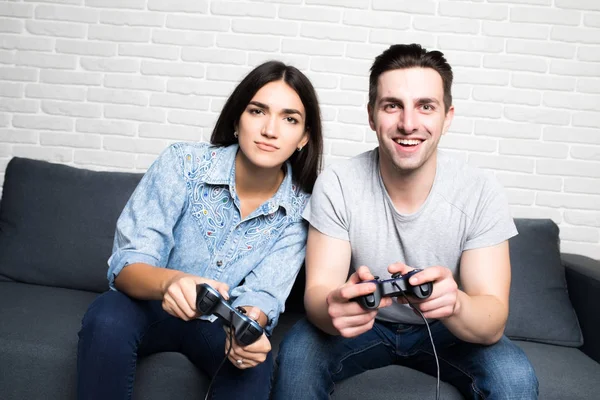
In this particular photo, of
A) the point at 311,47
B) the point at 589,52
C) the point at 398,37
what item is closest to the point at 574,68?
the point at 589,52

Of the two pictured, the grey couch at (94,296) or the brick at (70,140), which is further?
the brick at (70,140)

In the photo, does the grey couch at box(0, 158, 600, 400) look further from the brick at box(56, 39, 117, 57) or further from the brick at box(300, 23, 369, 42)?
the brick at box(300, 23, 369, 42)

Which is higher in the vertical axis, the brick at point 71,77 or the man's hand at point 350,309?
the brick at point 71,77

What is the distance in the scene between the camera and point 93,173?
2.22m

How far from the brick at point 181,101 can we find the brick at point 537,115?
1236 mm

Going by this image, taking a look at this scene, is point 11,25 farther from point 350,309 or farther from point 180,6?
point 350,309

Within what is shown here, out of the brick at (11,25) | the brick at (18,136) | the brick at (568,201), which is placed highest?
the brick at (11,25)

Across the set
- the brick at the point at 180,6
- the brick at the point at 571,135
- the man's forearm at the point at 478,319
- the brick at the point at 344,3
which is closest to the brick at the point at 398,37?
the brick at the point at 344,3

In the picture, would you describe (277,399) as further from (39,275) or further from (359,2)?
(359,2)

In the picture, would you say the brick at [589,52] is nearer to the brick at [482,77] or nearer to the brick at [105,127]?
the brick at [482,77]

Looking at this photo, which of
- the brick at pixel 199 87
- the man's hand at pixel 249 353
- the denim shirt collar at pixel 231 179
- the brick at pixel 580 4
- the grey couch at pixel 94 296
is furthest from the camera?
the brick at pixel 199 87

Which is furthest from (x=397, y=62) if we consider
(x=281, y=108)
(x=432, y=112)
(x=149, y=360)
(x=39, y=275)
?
(x=39, y=275)

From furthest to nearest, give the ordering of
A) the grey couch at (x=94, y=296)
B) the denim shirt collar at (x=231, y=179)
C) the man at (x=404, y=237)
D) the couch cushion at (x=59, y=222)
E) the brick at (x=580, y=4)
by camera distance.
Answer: the brick at (x=580, y=4)
the couch cushion at (x=59, y=222)
the denim shirt collar at (x=231, y=179)
the grey couch at (x=94, y=296)
the man at (x=404, y=237)

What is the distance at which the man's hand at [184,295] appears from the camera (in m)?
1.26
